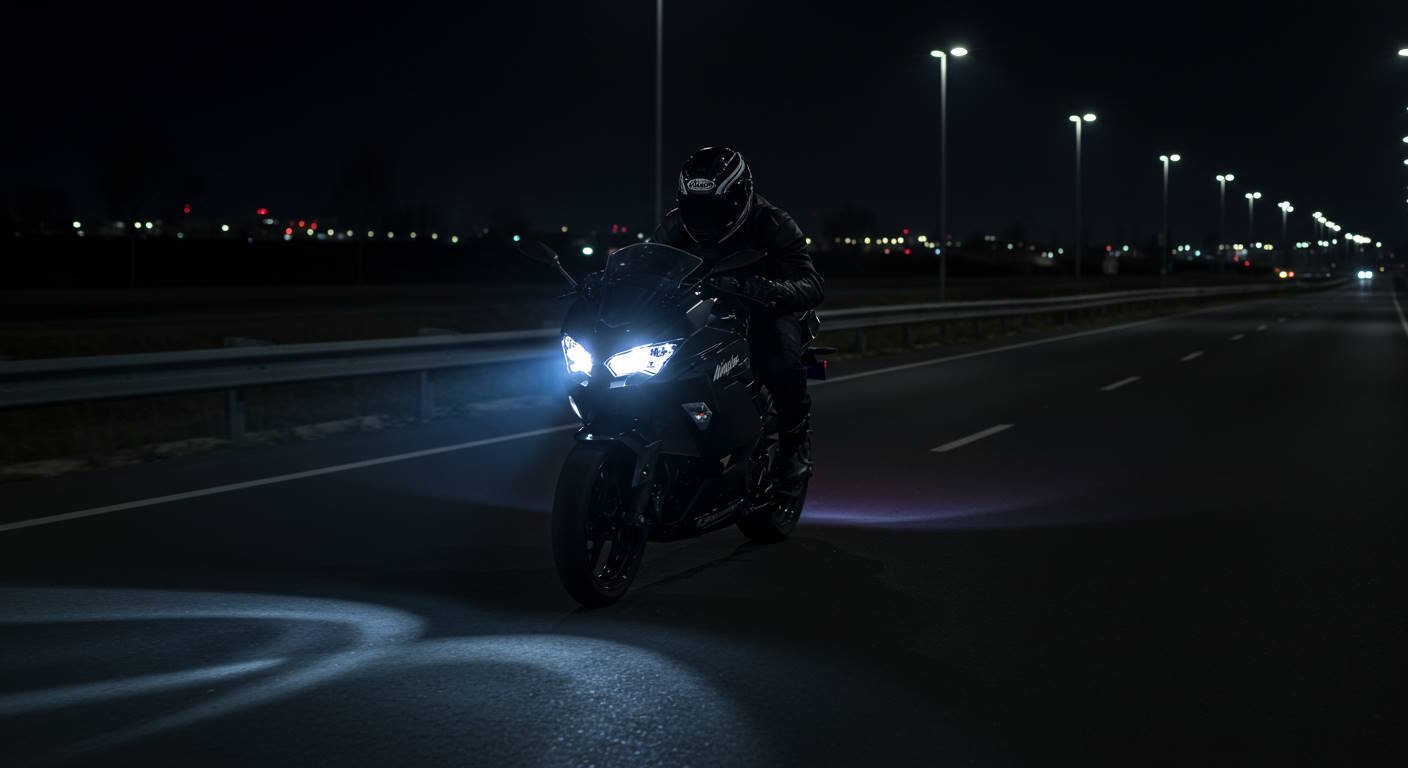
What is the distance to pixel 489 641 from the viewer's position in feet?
18.4

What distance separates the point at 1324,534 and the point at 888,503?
2541 mm

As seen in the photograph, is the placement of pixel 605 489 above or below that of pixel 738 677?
above

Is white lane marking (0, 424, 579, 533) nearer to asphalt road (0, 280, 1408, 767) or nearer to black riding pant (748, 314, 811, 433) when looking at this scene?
asphalt road (0, 280, 1408, 767)

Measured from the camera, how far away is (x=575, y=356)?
6.04 m

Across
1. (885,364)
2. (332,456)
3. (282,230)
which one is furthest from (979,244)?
(332,456)

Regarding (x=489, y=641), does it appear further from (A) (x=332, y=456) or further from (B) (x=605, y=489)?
(A) (x=332, y=456)

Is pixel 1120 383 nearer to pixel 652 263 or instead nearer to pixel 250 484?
pixel 250 484

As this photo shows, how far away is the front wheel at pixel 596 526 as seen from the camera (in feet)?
18.9

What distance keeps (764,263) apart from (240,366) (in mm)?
6403

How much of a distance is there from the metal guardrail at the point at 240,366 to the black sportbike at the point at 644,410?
572 centimetres

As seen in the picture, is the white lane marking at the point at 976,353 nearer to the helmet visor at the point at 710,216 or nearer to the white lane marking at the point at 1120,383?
the white lane marking at the point at 1120,383

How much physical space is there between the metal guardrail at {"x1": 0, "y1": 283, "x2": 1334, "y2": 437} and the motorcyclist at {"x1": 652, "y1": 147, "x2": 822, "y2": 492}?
573 cm

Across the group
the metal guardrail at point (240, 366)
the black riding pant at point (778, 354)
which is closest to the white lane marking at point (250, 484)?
the metal guardrail at point (240, 366)

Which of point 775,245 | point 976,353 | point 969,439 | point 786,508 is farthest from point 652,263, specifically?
point 976,353
